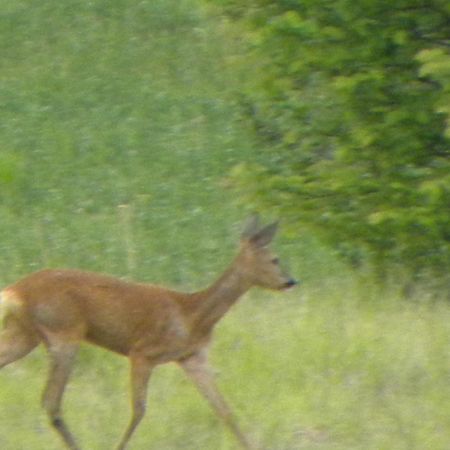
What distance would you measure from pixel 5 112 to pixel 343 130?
926cm

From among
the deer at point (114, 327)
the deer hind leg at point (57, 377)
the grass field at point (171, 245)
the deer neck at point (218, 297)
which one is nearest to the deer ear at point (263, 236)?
the deer neck at point (218, 297)

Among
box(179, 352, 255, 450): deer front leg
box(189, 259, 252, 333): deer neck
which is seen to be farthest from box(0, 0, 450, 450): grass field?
box(189, 259, 252, 333): deer neck

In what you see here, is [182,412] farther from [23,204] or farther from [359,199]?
[23,204]

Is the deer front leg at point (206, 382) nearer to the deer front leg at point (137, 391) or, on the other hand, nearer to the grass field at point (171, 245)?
the grass field at point (171, 245)

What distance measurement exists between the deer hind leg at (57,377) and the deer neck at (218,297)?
78 cm

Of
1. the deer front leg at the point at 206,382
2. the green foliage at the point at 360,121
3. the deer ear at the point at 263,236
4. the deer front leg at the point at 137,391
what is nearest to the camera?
the deer front leg at the point at 137,391

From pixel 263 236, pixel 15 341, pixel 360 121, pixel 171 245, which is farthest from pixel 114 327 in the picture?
pixel 171 245

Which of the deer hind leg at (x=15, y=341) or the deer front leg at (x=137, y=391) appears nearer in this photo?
the deer front leg at (x=137, y=391)

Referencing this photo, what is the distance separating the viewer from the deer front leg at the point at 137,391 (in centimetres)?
793

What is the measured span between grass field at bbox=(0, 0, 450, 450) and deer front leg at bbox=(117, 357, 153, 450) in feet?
0.52

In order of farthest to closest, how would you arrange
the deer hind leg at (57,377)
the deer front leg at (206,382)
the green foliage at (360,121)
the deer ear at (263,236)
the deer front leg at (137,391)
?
the green foliage at (360,121) < the deer ear at (263,236) < the deer front leg at (206,382) < the deer hind leg at (57,377) < the deer front leg at (137,391)

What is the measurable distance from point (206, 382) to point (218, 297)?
530 mm

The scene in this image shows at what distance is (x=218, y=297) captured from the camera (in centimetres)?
873

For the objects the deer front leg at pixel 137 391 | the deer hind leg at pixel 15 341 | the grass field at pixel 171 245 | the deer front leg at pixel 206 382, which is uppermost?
the deer hind leg at pixel 15 341
